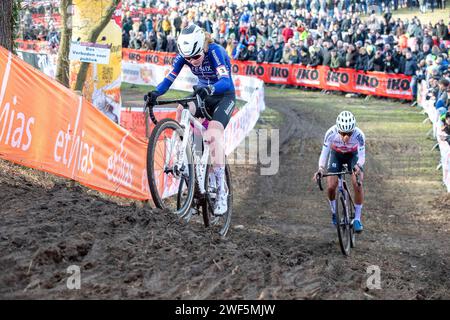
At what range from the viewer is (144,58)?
3703 cm

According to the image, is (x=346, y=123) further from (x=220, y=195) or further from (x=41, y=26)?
(x=41, y=26)

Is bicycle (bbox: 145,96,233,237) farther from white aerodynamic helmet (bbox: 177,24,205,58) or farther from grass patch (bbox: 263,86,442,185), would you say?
grass patch (bbox: 263,86,442,185)

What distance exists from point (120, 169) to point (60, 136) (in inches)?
75.3

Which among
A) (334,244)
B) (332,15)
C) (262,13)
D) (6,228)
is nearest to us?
(6,228)

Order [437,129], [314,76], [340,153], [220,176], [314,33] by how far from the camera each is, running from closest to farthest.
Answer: [220,176], [340,153], [437,129], [314,76], [314,33]

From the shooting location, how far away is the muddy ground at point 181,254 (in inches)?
223

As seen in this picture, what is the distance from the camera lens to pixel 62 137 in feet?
32.8

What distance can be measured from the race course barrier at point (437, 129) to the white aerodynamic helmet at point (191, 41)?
28.9 ft

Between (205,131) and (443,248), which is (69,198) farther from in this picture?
(443,248)

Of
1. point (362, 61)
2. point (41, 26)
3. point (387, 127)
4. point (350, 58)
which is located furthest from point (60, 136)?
point (41, 26)

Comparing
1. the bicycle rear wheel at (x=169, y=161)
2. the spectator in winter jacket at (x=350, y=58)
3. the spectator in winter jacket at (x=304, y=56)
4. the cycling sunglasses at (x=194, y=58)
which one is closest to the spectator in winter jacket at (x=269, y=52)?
the spectator in winter jacket at (x=304, y=56)

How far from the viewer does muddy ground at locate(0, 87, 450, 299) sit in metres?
5.67

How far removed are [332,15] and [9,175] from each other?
28.9m
